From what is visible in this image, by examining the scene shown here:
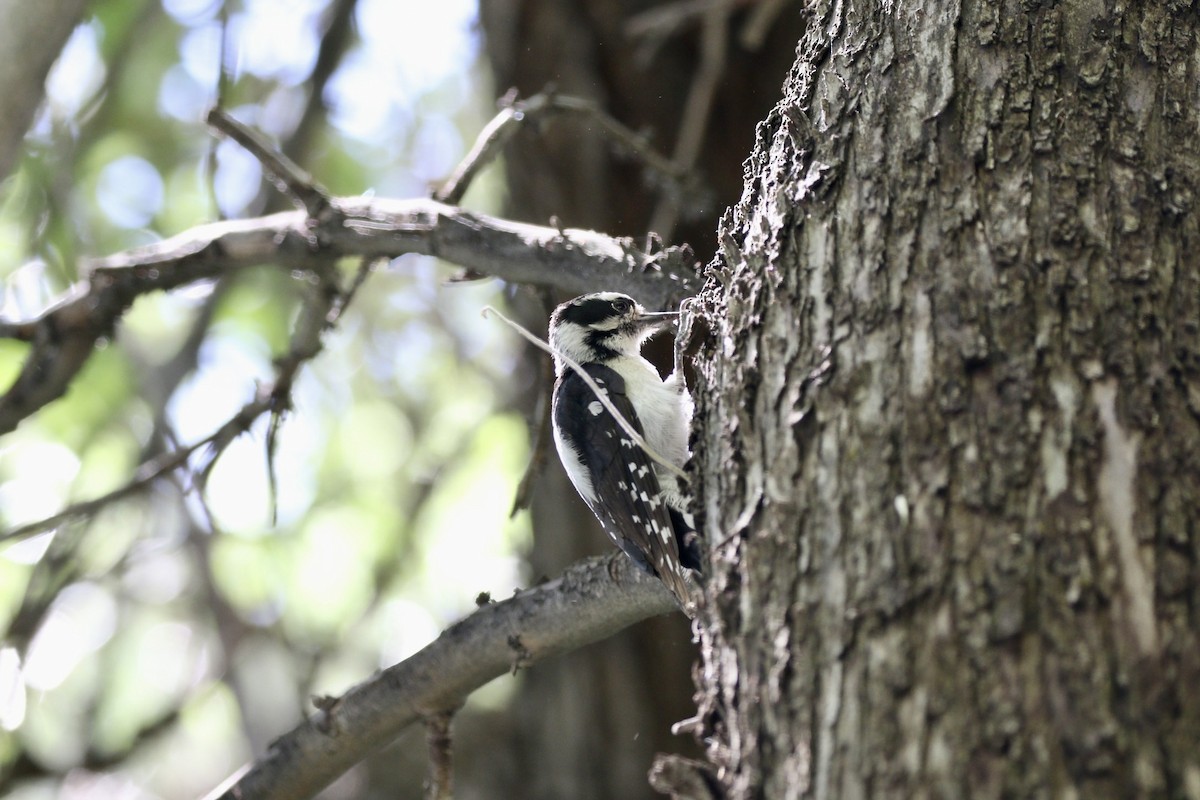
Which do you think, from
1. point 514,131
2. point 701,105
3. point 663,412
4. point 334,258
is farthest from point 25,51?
point 701,105

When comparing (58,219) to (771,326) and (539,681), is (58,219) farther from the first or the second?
(771,326)

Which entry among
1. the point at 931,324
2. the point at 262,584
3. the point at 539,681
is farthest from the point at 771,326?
the point at 262,584

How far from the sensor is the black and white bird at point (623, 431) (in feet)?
9.77

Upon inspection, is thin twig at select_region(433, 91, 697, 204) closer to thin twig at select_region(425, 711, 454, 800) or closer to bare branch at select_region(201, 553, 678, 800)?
bare branch at select_region(201, 553, 678, 800)

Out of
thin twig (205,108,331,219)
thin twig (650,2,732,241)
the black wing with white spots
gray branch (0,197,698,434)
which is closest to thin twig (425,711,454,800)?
the black wing with white spots

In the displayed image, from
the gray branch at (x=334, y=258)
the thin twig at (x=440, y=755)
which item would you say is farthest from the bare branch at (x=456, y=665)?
the gray branch at (x=334, y=258)

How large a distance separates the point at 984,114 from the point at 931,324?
46 cm

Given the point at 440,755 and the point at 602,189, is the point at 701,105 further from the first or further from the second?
the point at 440,755

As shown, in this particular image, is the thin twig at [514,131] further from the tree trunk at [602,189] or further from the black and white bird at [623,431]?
the tree trunk at [602,189]

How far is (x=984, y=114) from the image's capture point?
1.92 meters

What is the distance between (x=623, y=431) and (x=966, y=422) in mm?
1852

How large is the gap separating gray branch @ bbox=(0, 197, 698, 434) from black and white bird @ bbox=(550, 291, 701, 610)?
0.13 m

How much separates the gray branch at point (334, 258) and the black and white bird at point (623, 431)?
130mm

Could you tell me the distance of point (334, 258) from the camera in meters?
3.53
